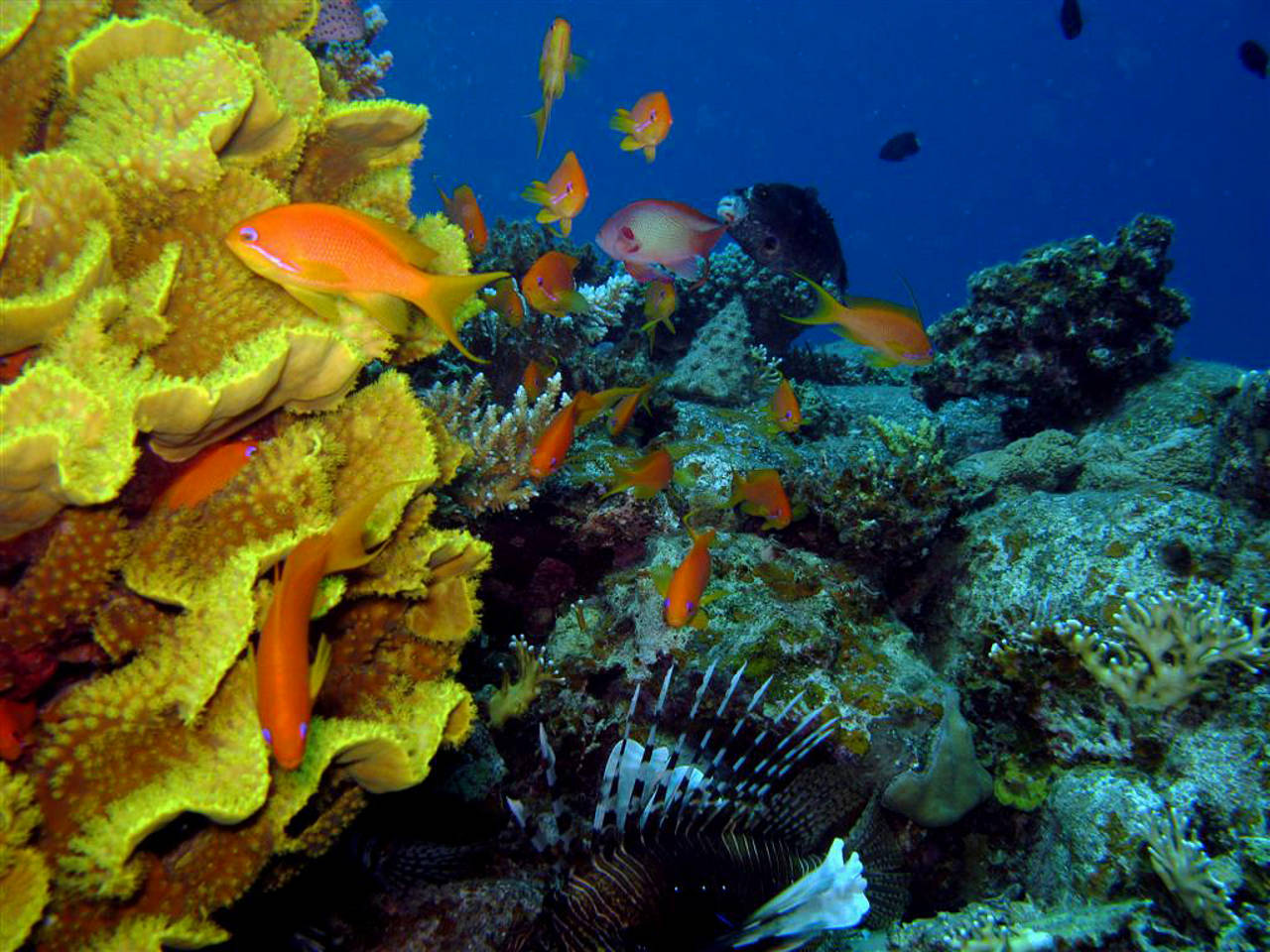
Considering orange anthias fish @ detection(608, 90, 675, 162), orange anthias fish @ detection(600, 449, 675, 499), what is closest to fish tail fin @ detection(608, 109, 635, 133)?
orange anthias fish @ detection(608, 90, 675, 162)

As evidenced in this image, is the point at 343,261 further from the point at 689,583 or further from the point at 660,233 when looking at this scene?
the point at 660,233

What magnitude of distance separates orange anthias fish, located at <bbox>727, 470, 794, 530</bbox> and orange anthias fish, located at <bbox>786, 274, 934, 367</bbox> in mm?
1142

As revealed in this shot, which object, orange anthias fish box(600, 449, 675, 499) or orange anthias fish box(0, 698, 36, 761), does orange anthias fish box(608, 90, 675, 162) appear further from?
orange anthias fish box(0, 698, 36, 761)

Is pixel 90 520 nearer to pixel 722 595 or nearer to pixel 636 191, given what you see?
pixel 722 595

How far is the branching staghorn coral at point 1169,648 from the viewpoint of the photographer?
311cm

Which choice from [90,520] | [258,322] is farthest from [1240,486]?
[90,520]

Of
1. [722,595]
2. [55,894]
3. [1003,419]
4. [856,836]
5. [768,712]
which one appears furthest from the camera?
[1003,419]

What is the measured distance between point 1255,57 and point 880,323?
12.1 metres

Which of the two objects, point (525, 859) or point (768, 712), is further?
point (768, 712)

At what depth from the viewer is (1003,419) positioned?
7699 millimetres

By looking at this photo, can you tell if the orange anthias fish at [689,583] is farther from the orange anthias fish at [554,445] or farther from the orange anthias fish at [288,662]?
the orange anthias fish at [288,662]

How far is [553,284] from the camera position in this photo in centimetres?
459

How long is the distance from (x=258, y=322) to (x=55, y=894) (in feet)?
4.58

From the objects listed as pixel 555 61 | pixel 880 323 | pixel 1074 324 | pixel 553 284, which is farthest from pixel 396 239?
pixel 1074 324
